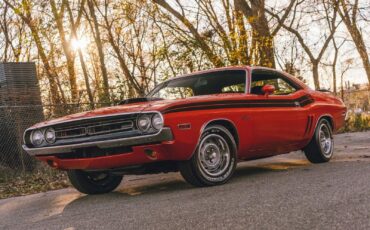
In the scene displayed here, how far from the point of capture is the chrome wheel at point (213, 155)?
5458 mm

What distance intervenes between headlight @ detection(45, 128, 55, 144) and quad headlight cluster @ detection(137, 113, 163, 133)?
117 cm

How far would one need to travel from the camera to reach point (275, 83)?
23.9ft

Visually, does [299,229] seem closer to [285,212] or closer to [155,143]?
[285,212]

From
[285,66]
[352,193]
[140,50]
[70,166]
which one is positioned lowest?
[352,193]

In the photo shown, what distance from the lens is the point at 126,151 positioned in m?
5.06

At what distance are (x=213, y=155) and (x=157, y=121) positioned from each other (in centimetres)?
93

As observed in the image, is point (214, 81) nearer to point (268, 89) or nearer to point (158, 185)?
point (268, 89)

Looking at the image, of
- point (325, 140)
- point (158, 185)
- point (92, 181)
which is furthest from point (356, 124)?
point (92, 181)

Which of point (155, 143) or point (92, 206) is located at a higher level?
point (155, 143)

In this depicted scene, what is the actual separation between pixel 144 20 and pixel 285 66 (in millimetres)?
5249

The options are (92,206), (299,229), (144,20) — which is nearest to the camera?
(299,229)

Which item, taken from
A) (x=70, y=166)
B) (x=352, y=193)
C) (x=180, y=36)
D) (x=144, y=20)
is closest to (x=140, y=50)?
(x=144, y=20)

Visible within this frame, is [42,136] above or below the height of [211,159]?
above

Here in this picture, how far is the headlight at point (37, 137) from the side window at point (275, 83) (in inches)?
104
